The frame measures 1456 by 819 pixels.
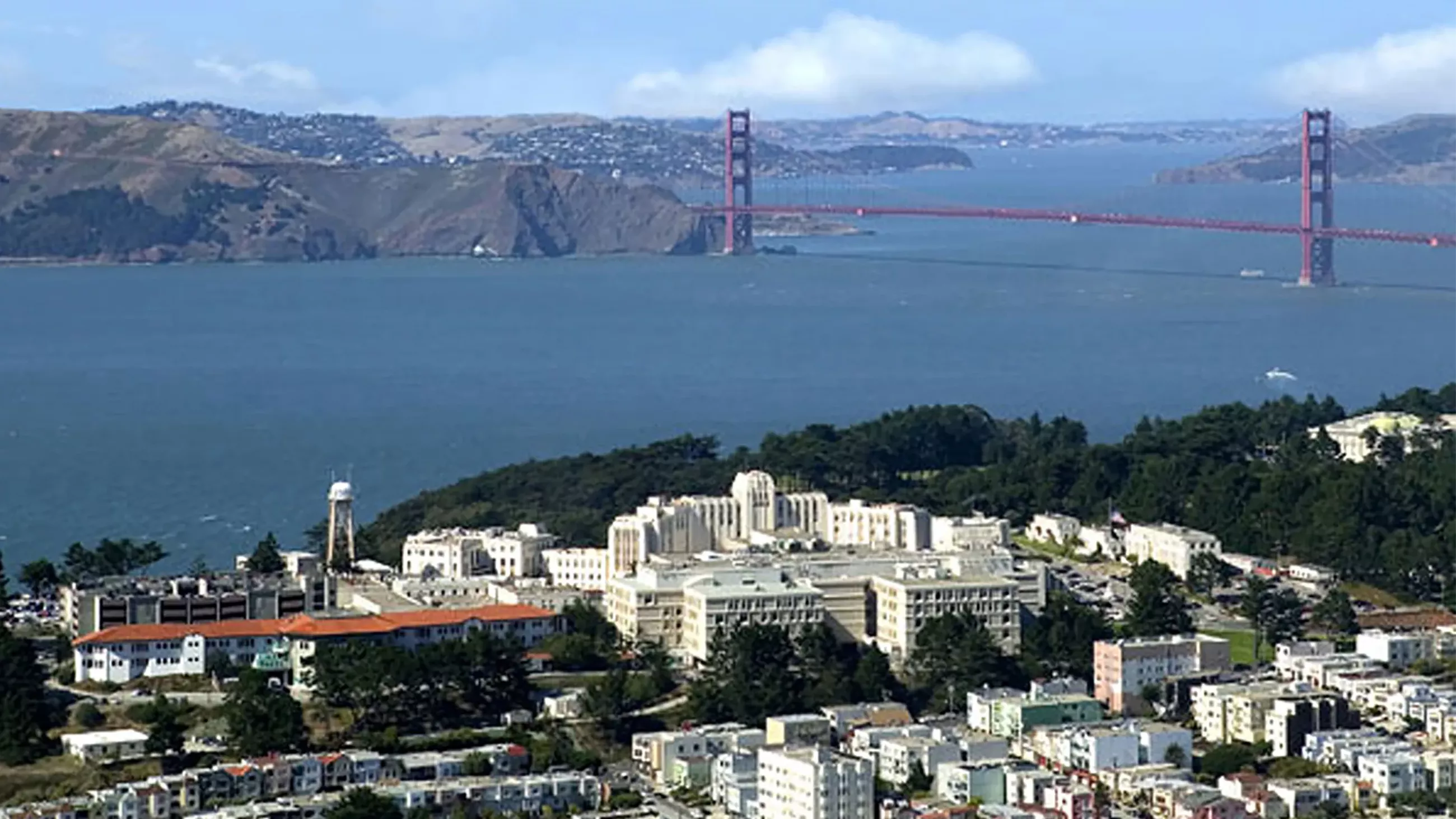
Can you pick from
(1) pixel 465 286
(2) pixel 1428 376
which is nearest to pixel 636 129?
(1) pixel 465 286

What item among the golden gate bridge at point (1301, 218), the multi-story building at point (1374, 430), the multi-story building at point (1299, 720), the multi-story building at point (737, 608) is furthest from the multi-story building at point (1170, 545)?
the golden gate bridge at point (1301, 218)

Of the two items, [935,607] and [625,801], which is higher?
[935,607]

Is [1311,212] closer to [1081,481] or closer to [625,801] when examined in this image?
[1081,481]

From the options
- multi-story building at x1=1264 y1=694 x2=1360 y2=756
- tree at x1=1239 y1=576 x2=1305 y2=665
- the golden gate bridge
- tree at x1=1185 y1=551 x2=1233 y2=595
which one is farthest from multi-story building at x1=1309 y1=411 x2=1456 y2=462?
the golden gate bridge

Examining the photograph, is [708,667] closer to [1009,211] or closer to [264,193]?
[1009,211]

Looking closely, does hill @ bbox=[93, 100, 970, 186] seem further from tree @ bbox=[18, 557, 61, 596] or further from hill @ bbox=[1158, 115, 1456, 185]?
tree @ bbox=[18, 557, 61, 596]

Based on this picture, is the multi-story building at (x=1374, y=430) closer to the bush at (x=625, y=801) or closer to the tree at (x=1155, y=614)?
the tree at (x=1155, y=614)

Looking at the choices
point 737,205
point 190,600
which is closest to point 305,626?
point 190,600
